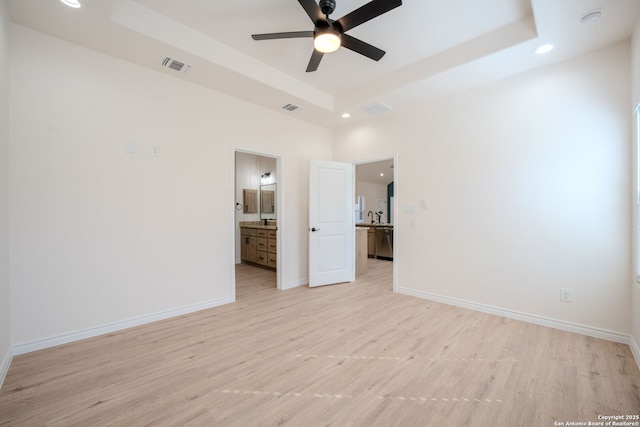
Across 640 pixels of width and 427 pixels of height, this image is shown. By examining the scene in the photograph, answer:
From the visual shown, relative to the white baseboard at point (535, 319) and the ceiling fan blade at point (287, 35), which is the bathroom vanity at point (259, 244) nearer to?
the white baseboard at point (535, 319)

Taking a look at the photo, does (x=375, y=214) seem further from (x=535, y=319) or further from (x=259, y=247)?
(x=535, y=319)

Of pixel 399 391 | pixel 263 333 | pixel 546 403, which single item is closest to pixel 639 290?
pixel 546 403

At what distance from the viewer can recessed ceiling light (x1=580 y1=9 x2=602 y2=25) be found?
2179 mm

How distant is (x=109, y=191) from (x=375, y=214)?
340 inches

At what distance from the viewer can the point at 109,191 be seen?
9.05 feet

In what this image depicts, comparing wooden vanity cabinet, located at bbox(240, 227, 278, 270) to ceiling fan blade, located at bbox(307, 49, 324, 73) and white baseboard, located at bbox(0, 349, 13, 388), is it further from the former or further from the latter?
white baseboard, located at bbox(0, 349, 13, 388)

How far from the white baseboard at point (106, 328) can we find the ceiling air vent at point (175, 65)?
2.68m

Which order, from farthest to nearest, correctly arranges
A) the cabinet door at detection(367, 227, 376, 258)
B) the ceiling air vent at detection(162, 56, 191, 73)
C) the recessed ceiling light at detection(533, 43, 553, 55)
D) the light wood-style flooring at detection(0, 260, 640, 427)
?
the cabinet door at detection(367, 227, 376, 258) → the ceiling air vent at detection(162, 56, 191, 73) → the recessed ceiling light at detection(533, 43, 553, 55) → the light wood-style flooring at detection(0, 260, 640, 427)

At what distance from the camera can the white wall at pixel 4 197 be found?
79.8 inches

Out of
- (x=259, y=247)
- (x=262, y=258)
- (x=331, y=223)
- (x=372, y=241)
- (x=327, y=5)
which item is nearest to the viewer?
(x=327, y=5)

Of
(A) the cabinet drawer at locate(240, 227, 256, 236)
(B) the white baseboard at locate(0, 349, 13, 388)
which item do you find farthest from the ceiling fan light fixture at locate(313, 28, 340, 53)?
(A) the cabinet drawer at locate(240, 227, 256, 236)

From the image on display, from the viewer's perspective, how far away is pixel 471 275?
3455 millimetres

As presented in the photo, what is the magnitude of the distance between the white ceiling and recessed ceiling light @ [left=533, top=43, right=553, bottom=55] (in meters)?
0.05

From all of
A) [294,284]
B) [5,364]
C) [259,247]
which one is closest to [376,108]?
[294,284]
